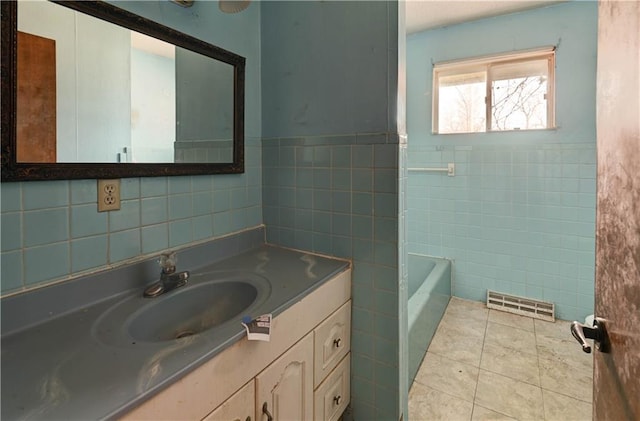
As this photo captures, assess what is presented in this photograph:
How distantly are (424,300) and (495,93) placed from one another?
72.0 inches

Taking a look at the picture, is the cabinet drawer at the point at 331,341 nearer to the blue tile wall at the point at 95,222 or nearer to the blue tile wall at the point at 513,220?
the blue tile wall at the point at 95,222

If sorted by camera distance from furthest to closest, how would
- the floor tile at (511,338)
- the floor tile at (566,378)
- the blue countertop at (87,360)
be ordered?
1. the floor tile at (511,338)
2. the floor tile at (566,378)
3. the blue countertop at (87,360)

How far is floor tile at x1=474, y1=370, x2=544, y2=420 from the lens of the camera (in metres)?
1.56

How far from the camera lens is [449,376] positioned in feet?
6.00

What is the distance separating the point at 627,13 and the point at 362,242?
0.96 metres

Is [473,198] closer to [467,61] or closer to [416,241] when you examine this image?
[416,241]

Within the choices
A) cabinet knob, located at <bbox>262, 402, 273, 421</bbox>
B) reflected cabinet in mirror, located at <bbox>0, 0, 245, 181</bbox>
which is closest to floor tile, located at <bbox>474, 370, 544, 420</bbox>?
cabinet knob, located at <bbox>262, 402, 273, 421</bbox>

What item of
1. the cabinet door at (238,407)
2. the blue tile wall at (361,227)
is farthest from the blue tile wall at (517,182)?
the cabinet door at (238,407)

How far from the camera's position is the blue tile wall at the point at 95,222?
31.0 inches

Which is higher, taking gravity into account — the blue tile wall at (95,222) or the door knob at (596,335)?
the blue tile wall at (95,222)

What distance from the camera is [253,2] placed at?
1477mm

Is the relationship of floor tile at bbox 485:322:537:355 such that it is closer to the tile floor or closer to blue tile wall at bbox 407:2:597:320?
the tile floor

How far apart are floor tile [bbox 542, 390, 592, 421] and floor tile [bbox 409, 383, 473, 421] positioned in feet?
1.21

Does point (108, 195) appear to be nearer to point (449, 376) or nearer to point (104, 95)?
point (104, 95)
